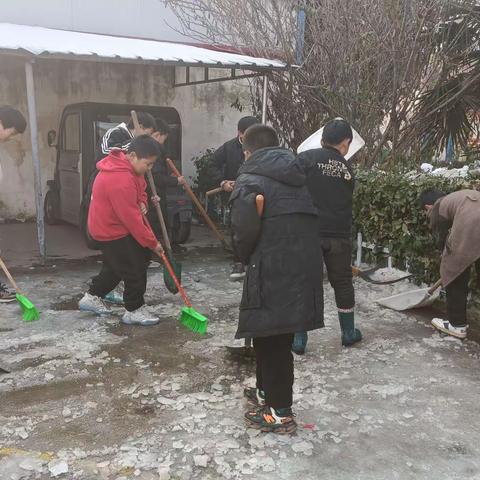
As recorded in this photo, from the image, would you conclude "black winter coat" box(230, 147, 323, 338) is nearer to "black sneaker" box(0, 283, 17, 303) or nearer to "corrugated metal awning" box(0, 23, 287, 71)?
"black sneaker" box(0, 283, 17, 303)

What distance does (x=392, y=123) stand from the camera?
7.17 m

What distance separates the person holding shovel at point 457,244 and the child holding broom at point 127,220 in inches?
89.8

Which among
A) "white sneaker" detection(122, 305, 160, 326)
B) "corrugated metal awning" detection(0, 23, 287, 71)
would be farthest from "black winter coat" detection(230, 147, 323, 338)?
"corrugated metal awning" detection(0, 23, 287, 71)

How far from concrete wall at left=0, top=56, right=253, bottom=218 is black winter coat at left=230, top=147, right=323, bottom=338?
7.53 meters

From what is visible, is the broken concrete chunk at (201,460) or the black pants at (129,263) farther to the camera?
the black pants at (129,263)

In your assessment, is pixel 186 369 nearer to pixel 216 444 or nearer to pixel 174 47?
pixel 216 444

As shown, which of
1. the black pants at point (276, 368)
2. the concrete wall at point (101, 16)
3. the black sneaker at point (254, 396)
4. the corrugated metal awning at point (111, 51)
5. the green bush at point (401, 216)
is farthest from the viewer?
the concrete wall at point (101, 16)

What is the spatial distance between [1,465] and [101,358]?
1.29m

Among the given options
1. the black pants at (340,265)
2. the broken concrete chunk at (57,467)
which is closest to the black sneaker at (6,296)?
the broken concrete chunk at (57,467)

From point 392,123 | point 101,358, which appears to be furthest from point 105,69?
point 101,358

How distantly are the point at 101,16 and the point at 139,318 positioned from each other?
22.5 feet

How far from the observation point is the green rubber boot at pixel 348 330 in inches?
162

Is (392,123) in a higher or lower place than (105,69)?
lower

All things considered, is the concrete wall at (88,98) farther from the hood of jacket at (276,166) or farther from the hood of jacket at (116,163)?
the hood of jacket at (276,166)
